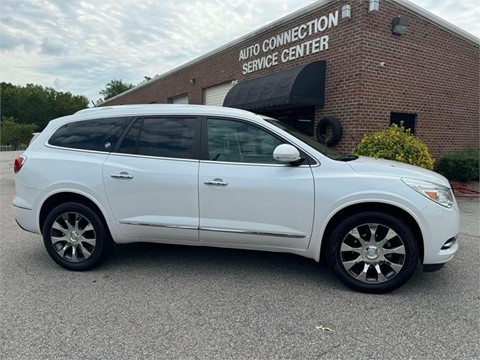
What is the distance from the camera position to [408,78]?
30.2ft

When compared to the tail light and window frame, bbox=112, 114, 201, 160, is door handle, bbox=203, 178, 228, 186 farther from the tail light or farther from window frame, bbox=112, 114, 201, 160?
the tail light

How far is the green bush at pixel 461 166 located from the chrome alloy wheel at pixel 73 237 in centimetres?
979

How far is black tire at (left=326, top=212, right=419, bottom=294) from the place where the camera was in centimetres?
321

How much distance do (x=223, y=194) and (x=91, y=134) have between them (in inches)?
69.1

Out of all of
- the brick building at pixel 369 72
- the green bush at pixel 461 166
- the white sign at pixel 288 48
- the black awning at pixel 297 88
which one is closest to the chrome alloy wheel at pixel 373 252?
the brick building at pixel 369 72

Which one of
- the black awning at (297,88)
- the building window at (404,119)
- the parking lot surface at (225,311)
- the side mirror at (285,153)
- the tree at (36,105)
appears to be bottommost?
the parking lot surface at (225,311)

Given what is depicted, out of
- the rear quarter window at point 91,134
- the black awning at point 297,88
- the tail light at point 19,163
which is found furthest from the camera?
the black awning at point 297,88

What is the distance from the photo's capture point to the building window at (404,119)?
364 inches

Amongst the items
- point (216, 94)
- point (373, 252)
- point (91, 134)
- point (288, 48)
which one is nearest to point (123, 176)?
point (91, 134)

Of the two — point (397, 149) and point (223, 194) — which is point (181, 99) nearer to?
point (397, 149)

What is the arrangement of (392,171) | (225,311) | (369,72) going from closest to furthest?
(225,311) < (392,171) < (369,72)

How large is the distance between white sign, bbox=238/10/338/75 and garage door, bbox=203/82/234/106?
5.29ft

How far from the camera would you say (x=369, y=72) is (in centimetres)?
852

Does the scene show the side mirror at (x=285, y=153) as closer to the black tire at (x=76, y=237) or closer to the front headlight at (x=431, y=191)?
the front headlight at (x=431, y=191)
